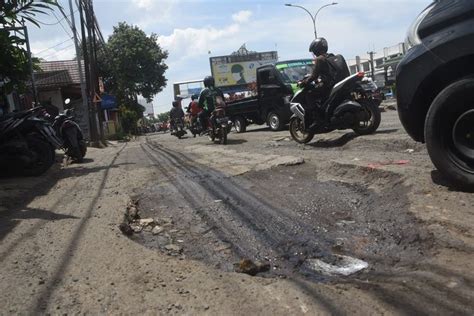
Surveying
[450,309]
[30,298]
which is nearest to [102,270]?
[30,298]

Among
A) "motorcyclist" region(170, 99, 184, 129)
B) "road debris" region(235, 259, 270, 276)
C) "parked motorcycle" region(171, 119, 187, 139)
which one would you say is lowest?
"road debris" region(235, 259, 270, 276)

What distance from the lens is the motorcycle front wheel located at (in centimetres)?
951

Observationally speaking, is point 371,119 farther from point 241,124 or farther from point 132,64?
point 132,64

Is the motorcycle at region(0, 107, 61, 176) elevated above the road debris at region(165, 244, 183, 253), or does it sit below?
above

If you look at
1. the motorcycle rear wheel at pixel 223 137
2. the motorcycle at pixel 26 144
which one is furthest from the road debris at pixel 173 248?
the motorcycle rear wheel at pixel 223 137

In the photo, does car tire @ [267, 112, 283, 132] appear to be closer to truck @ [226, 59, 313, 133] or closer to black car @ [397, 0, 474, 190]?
truck @ [226, 59, 313, 133]

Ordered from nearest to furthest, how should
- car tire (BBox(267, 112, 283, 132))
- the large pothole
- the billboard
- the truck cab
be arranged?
1. the large pothole
2. the truck cab
3. car tire (BBox(267, 112, 283, 132))
4. the billboard

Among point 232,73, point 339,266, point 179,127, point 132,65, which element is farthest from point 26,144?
point 232,73

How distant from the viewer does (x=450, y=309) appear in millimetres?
2564

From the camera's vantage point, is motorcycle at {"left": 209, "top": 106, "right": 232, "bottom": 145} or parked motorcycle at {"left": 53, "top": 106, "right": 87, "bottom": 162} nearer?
parked motorcycle at {"left": 53, "top": 106, "right": 87, "bottom": 162}

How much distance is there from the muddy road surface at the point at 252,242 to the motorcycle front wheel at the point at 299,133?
2312mm

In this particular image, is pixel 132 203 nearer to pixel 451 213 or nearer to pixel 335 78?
pixel 451 213

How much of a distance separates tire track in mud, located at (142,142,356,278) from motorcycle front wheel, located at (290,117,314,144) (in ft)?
10.7

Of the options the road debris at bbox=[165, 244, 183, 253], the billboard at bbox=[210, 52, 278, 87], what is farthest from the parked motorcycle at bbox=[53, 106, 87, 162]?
the billboard at bbox=[210, 52, 278, 87]
